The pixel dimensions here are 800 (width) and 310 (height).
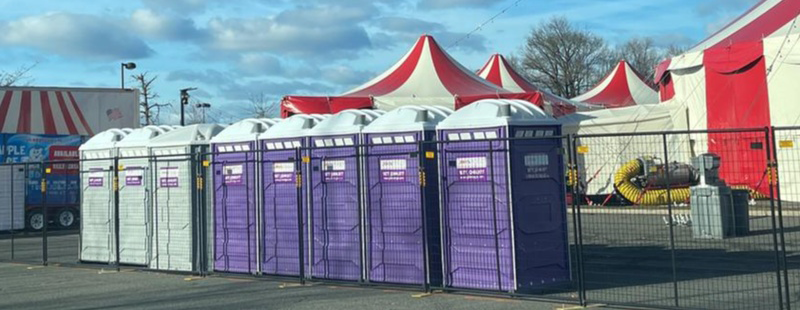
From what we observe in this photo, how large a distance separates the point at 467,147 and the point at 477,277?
159 cm

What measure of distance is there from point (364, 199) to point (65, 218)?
15997 mm

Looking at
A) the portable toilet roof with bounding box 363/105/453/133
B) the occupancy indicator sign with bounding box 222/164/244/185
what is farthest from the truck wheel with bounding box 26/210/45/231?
the portable toilet roof with bounding box 363/105/453/133

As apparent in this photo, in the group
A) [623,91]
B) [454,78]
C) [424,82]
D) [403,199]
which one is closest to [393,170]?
[403,199]

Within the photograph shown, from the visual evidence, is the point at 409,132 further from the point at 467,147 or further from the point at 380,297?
the point at 380,297

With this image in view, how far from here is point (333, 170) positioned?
10578 millimetres

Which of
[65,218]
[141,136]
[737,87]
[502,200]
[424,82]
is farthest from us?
[424,82]

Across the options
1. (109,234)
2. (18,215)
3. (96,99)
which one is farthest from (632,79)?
(109,234)

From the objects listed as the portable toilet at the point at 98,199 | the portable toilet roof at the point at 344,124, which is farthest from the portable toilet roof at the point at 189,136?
the portable toilet roof at the point at 344,124

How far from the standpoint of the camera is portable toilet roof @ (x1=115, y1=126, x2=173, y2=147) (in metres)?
13.3

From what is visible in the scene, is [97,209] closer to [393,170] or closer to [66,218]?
[393,170]

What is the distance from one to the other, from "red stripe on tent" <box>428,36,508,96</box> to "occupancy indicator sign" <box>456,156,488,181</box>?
18.1 metres

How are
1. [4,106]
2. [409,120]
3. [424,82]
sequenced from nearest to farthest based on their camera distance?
[409,120] → [4,106] → [424,82]

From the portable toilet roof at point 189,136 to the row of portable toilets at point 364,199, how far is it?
0.03 m

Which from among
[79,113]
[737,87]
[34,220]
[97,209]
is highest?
[79,113]
